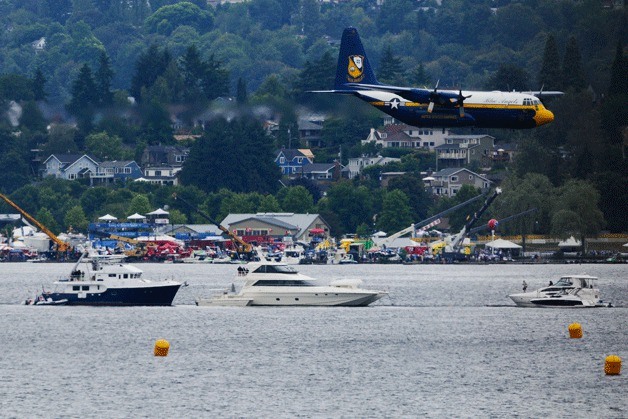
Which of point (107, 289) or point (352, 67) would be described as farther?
point (352, 67)

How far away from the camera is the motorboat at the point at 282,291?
392 ft

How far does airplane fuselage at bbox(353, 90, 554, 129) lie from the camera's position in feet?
386

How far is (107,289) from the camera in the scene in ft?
398

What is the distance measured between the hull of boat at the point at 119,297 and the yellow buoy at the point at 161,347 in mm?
25523

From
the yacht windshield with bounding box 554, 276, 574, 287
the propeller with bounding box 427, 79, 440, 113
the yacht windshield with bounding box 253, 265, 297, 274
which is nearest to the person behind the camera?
the propeller with bounding box 427, 79, 440, 113

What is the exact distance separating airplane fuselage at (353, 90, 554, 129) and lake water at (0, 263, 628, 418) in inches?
496

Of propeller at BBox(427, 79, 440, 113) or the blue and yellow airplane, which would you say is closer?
the blue and yellow airplane

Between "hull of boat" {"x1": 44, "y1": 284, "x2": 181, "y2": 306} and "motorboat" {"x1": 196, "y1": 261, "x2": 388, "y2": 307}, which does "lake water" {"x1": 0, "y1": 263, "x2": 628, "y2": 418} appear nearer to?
"hull of boat" {"x1": 44, "y1": 284, "x2": 181, "y2": 306}

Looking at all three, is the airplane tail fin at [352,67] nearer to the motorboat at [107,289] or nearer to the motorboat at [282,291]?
the motorboat at [282,291]

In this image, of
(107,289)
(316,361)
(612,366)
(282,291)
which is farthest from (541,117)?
(612,366)

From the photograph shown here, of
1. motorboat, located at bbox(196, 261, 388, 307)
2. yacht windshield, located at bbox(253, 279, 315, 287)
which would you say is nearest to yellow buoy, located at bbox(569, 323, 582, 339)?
motorboat, located at bbox(196, 261, 388, 307)

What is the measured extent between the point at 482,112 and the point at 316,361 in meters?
29.4

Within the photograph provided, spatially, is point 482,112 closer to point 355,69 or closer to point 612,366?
point 355,69

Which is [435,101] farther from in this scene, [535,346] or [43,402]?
[43,402]
